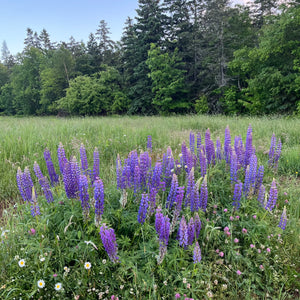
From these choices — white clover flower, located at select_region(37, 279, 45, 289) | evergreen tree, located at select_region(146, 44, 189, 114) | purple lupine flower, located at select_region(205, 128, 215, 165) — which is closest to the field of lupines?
white clover flower, located at select_region(37, 279, 45, 289)

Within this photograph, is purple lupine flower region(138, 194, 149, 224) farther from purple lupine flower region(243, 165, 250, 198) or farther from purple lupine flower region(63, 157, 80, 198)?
purple lupine flower region(243, 165, 250, 198)

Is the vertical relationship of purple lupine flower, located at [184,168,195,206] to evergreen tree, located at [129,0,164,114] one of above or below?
below

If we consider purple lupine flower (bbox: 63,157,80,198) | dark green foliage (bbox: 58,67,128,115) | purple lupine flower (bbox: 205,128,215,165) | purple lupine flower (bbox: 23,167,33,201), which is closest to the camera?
purple lupine flower (bbox: 63,157,80,198)

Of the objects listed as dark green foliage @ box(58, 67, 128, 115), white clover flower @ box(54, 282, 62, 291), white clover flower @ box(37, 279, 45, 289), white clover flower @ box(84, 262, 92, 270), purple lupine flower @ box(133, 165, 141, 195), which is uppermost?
dark green foliage @ box(58, 67, 128, 115)

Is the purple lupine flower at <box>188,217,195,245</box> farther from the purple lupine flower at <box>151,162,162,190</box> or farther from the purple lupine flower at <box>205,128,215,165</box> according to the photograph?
the purple lupine flower at <box>205,128,215,165</box>

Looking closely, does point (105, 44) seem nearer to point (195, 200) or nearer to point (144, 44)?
point (144, 44)

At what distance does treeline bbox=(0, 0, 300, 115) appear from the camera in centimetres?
1559

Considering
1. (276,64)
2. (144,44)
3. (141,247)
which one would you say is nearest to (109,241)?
(141,247)

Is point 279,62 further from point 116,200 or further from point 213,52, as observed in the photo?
point 116,200

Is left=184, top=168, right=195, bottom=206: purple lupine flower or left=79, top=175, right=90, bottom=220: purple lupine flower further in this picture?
left=184, top=168, right=195, bottom=206: purple lupine flower

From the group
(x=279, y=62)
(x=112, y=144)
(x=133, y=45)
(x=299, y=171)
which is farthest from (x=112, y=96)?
(x=299, y=171)

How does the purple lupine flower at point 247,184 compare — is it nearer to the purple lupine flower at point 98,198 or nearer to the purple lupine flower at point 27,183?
the purple lupine flower at point 98,198

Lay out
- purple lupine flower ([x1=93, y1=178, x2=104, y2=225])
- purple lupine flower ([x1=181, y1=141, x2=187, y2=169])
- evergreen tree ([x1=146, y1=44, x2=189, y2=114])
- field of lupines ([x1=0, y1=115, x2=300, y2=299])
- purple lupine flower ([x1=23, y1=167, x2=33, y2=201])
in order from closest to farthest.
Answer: field of lupines ([x1=0, y1=115, x2=300, y2=299]) → purple lupine flower ([x1=93, y1=178, x2=104, y2=225]) → purple lupine flower ([x1=23, y1=167, x2=33, y2=201]) → purple lupine flower ([x1=181, y1=141, x2=187, y2=169]) → evergreen tree ([x1=146, y1=44, x2=189, y2=114])

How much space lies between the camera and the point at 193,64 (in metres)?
23.5
